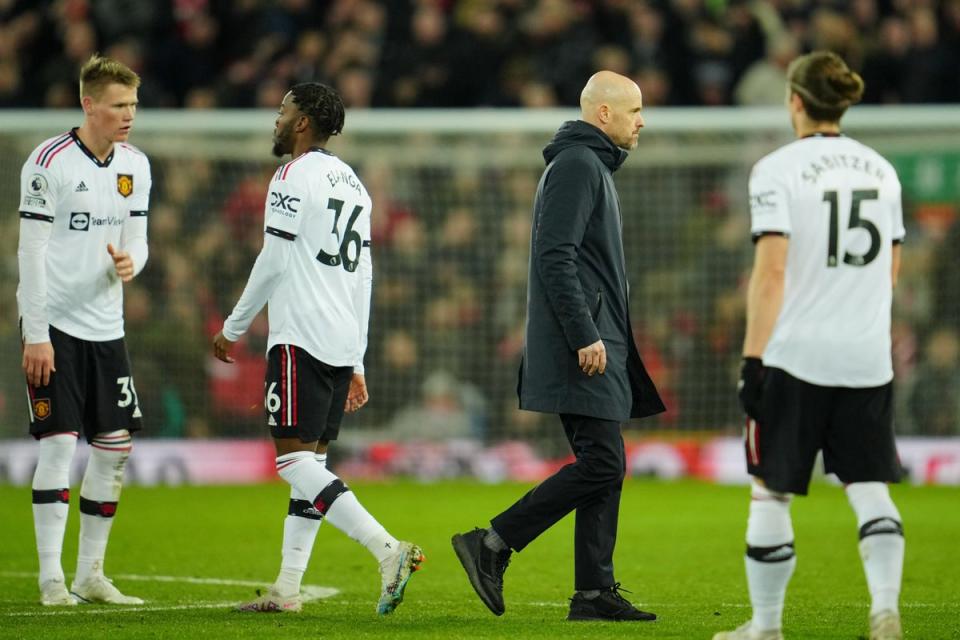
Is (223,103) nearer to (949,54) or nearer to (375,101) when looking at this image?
(375,101)

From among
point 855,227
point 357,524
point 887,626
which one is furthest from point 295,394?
point 887,626

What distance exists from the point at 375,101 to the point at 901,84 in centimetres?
565

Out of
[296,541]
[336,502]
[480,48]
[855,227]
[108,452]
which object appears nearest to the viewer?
[855,227]

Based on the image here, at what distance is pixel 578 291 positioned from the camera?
6.57 metres

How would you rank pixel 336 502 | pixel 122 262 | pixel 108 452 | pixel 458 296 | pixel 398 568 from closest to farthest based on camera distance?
pixel 398 568, pixel 336 502, pixel 122 262, pixel 108 452, pixel 458 296

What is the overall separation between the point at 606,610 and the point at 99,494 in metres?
2.47

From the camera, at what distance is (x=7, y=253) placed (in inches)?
611

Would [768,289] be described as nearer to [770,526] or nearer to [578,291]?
[770,526]

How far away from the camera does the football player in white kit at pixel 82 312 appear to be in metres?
7.20

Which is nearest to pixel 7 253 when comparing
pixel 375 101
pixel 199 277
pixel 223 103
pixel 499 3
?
pixel 199 277

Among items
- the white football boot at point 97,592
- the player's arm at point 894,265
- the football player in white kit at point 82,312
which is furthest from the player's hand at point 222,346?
the player's arm at point 894,265

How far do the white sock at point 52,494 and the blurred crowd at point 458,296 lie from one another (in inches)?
327

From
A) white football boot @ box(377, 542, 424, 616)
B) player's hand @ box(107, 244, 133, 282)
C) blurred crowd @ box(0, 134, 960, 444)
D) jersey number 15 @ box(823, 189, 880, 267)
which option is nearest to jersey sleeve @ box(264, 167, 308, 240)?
player's hand @ box(107, 244, 133, 282)

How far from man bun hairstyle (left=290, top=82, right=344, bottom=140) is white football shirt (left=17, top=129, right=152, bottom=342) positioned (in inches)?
44.0
